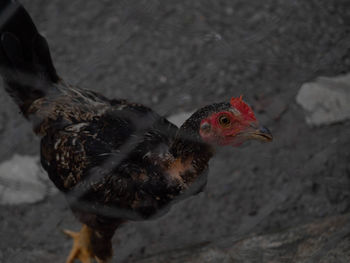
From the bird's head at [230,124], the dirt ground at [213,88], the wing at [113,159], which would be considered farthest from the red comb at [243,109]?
the dirt ground at [213,88]

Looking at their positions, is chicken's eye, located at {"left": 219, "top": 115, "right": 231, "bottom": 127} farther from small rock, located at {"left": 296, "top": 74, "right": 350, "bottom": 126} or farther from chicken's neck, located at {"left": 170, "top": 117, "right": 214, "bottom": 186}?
small rock, located at {"left": 296, "top": 74, "right": 350, "bottom": 126}

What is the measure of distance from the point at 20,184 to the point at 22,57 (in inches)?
28.2

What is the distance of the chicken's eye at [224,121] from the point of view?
1483 mm

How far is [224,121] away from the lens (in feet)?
4.88

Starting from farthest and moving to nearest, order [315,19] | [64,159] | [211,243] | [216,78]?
[315,19], [216,78], [211,243], [64,159]

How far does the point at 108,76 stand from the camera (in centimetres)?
263

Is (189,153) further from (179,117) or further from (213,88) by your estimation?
(213,88)

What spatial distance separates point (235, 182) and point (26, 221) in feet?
3.48

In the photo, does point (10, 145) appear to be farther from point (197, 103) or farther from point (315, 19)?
point (315, 19)

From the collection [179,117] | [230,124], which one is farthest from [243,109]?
[179,117]

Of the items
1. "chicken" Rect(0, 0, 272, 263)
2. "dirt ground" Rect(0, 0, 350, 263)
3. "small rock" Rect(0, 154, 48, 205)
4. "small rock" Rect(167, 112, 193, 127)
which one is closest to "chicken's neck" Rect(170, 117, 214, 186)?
"chicken" Rect(0, 0, 272, 263)

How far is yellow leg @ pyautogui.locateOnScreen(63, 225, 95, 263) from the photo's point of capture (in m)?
2.04

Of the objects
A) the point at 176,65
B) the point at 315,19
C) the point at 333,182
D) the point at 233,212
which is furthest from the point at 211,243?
the point at 315,19

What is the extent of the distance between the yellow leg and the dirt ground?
67 millimetres
